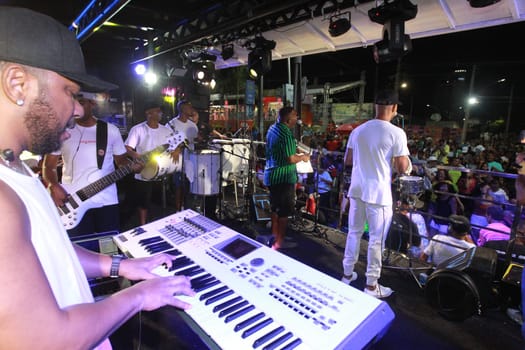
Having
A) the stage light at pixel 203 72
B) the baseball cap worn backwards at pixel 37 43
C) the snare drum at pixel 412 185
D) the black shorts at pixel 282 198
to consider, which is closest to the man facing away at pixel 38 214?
the baseball cap worn backwards at pixel 37 43

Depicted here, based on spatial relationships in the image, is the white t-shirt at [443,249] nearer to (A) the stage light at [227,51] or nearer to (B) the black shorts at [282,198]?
(B) the black shorts at [282,198]

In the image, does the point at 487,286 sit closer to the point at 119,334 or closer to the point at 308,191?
the point at 119,334

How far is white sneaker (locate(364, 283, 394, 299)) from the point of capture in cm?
310

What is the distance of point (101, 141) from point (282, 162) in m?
2.20

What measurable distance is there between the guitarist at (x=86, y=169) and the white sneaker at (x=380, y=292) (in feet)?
9.48

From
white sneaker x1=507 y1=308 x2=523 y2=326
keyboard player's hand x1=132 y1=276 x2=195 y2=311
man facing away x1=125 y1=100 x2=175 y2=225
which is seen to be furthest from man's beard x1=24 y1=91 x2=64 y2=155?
white sneaker x1=507 y1=308 x2=523 y2=326

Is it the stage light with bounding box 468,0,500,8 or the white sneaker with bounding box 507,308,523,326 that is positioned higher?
the stage light with bounding box 468,0,500,8

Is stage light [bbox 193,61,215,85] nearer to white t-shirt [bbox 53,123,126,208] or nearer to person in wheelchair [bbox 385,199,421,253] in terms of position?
white t-shirt [bbox 53,123,126,208]

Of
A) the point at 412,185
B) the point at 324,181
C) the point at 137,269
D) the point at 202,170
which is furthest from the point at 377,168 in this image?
the point at 324,181

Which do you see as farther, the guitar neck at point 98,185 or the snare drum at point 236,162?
the snare drum at point 236,162

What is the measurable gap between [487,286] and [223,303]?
9.23 feet

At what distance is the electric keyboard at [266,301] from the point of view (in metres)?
1.10

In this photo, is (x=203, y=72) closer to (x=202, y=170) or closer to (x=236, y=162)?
(x=236, y=162)

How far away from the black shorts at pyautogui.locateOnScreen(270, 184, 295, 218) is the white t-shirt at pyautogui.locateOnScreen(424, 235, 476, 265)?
74.1 inches
